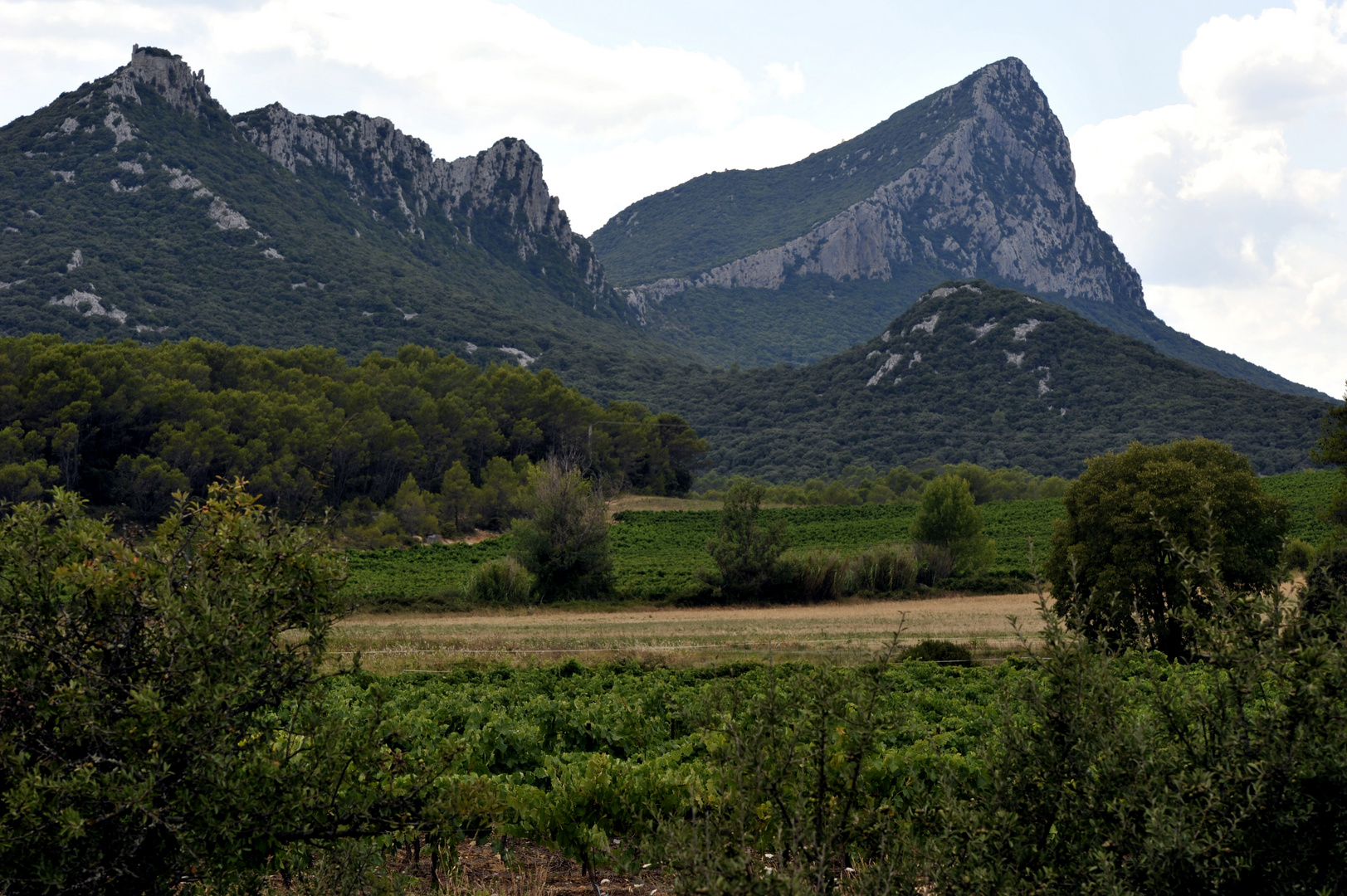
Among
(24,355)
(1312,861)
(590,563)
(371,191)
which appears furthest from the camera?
(371,191)

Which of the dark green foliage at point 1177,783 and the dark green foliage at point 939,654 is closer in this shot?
the dark green foliage at point 1177,783

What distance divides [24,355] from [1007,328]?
134m

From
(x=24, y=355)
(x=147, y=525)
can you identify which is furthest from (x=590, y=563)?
(x=24, y=355)

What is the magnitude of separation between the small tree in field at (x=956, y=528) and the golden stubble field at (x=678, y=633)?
4509 millimetres

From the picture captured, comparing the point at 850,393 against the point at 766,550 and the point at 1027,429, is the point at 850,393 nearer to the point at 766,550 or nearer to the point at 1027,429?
the point at 1027,429

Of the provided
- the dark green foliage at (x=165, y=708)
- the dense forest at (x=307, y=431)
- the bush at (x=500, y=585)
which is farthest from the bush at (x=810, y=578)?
the dark green foliage at (x=165, y=708)

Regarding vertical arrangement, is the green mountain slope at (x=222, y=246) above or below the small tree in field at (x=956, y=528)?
above

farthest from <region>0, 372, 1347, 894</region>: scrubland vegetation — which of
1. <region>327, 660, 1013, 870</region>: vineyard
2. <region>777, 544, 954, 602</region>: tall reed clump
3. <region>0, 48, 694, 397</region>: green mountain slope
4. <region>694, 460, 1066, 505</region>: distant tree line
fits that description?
<region>0, 48, 694, 397</region>: green mountain slope

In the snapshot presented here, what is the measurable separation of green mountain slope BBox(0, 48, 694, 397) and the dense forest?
1442 inches

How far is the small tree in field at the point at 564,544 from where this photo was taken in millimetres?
44281

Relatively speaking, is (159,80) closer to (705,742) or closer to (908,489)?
(908,489)

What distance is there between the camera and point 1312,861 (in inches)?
166

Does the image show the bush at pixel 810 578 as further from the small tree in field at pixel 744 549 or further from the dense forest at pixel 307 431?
the dense forest at pixel 307 431

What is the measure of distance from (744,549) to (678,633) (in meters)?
12.2
